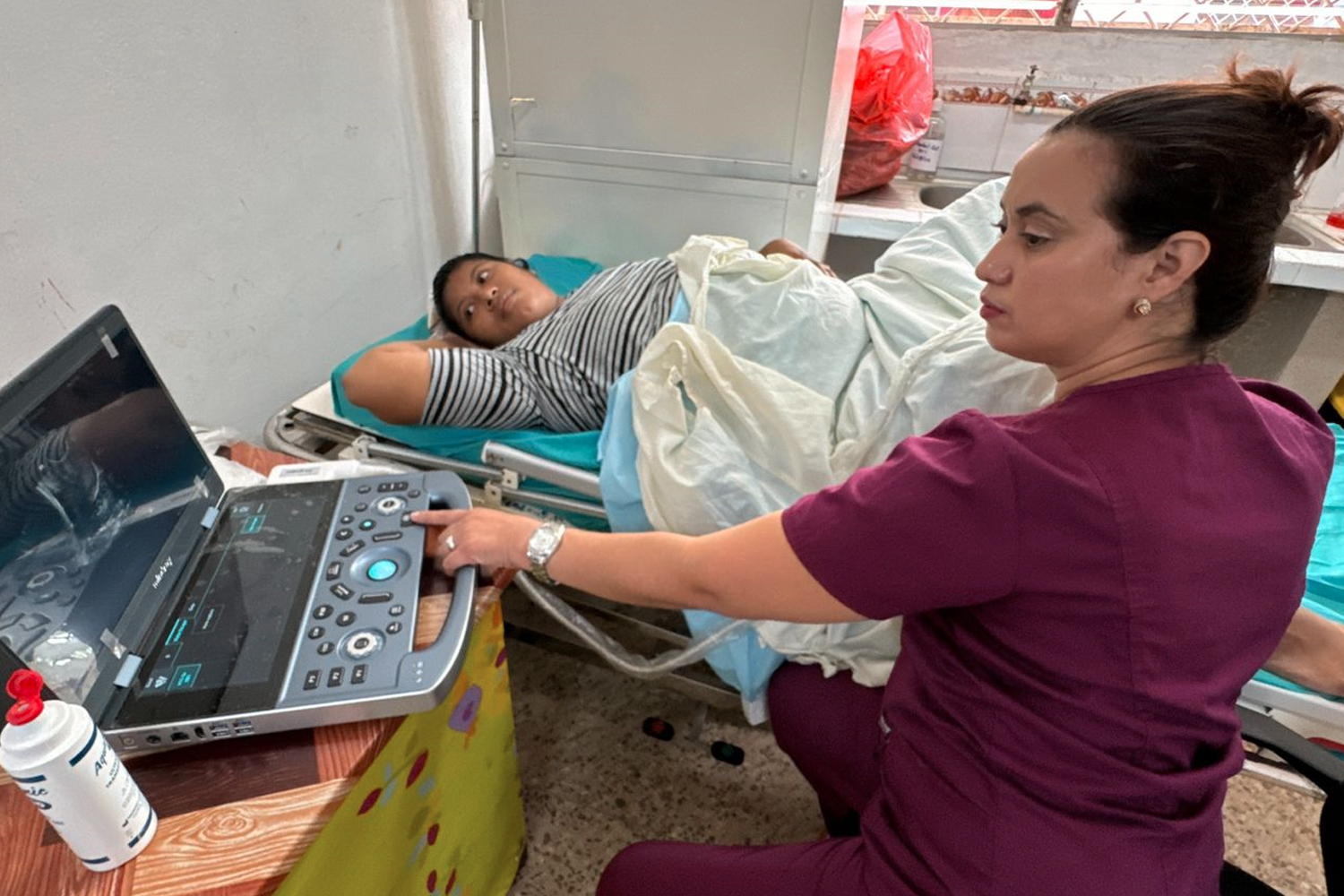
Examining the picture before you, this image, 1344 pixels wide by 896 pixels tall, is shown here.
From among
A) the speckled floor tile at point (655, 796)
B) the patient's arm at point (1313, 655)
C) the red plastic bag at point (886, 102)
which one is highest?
the red plastic bag at point (886, 102)

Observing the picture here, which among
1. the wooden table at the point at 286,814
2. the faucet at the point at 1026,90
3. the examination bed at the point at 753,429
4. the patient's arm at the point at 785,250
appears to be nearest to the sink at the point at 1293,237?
the faucet at the point at 1026,90

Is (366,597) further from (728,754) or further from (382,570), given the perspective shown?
(728,754)

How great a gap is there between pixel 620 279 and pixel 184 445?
888mm

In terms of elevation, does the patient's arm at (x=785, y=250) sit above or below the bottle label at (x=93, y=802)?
above

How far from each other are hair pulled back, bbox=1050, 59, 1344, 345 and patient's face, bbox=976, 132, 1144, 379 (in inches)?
0.6

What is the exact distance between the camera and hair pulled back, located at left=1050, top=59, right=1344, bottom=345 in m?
0.58

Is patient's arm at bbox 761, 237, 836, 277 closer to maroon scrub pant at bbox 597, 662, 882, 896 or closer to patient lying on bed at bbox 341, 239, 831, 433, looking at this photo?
patient lying on bed at bbox 341, 239, 831, 433

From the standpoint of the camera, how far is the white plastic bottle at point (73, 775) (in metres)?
0.46

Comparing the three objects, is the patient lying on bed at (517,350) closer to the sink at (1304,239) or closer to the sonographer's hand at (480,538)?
the sonographer's hand at (480,538)

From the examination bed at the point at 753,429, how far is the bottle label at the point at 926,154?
3.86ft

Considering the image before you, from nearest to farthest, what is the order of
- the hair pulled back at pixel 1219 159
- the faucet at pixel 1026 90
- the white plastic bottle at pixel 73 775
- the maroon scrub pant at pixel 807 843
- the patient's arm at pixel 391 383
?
1. the white plastic bottle at pixel 73 775
2. the hair pulled back at pixel 1219 159
3. the maroon scrub pant at pixel 807 843
4. the patient's arm at pixel 391 383
5. the faucet at pixel 1026 90

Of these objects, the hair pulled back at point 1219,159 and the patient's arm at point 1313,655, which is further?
the patient's arm at point 1313,655

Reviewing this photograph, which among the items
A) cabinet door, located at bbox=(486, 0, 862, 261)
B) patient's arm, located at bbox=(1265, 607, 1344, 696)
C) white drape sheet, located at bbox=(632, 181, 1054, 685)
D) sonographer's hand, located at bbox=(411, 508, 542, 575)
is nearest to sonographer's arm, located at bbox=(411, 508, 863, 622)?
sonographer's hand, located at bbox=(411, 508, 542, 575)

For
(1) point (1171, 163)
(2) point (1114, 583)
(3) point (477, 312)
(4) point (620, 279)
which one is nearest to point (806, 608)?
(2) point (1114, 583)
